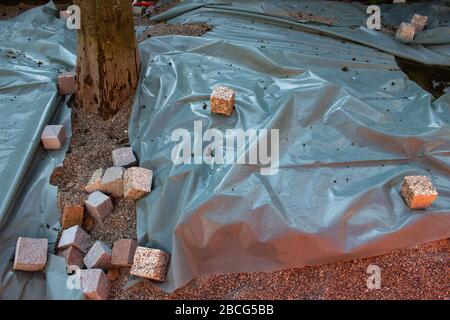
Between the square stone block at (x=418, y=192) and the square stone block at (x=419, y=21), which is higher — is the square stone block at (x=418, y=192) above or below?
below

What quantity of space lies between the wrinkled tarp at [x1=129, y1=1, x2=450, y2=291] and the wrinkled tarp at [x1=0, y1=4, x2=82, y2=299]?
1.85ft

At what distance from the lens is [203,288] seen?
8.05 ft

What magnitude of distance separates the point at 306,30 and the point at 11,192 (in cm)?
283

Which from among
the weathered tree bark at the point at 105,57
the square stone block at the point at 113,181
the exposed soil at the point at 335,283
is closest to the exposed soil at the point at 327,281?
the exposed soil at the point at 335,283

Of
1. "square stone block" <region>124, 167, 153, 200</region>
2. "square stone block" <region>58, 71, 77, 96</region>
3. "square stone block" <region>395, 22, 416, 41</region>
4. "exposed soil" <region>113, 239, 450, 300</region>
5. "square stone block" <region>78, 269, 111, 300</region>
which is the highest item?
"square stone block" <region>395, 22, 416, 41</region>

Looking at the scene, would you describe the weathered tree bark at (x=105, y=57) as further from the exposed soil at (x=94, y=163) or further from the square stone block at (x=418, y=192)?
the square stone block at (x=418, y=192)

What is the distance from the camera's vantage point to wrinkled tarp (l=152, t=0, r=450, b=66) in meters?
3.90

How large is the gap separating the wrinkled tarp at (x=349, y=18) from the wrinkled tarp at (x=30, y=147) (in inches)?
47.1

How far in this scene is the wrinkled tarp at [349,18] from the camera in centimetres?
390

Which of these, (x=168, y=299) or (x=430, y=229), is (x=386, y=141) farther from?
(x=168, y=299)

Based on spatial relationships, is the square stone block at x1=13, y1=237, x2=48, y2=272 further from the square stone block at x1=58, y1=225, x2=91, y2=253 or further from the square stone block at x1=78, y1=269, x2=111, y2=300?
the square stone block at x1=78, y1=269, x2=111, y2=300

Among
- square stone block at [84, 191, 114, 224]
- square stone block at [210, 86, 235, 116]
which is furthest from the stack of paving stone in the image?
square stone block at [210, 86, 235, 116]

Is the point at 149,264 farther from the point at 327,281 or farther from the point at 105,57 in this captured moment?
the point at 105,57

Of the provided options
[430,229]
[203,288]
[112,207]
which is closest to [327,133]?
[430,229]
